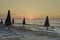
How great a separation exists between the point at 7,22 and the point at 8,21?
0.50 m

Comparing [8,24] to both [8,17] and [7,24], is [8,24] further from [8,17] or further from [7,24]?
[8,17]

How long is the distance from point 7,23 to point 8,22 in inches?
17.0

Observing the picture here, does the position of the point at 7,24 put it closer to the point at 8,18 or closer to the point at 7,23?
the point at 7,23

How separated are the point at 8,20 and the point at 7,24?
57.9 inches

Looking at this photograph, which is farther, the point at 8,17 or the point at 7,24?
the point at 7,24

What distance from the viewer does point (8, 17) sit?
2409 cm

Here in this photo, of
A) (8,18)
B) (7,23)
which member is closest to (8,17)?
(8,18)

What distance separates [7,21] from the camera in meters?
24.6

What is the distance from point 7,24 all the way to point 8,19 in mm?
1645

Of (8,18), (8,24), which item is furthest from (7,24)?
(8,18)

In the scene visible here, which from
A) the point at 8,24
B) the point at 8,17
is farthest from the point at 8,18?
the point at 8,24

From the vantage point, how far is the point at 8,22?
25109 mm

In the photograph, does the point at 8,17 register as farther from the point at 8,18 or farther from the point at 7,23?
the point at 7,23

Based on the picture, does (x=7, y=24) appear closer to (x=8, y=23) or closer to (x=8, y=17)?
(x=8, y=23)
